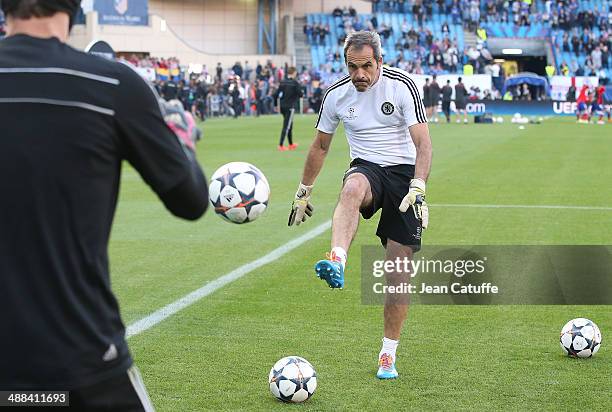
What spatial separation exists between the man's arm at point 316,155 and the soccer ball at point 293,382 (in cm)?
161

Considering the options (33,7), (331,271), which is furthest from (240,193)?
(33,7)

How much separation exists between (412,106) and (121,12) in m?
40.8

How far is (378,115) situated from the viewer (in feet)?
22.8

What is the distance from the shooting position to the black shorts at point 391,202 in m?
6.79

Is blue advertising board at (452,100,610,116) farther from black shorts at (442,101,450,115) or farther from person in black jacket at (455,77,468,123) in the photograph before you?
black shorts at (442,101,450,115)

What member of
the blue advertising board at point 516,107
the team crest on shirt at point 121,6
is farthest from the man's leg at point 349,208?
the blue advertising board at point 516,107

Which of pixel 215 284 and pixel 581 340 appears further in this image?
pixel 215 284

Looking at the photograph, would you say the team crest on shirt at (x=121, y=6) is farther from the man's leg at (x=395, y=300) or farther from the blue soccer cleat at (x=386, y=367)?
the blue soccer cleat at (x=386, y=367)

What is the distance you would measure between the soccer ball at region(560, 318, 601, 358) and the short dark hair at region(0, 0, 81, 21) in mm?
5100

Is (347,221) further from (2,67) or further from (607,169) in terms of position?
(607,169)

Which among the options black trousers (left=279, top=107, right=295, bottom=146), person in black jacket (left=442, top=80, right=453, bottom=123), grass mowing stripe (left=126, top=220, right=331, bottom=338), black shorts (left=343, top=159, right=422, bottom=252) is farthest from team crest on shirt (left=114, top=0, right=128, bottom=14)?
black shorts (left=343, top=159, right=422, bottom=252)

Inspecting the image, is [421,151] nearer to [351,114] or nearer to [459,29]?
[351,114]

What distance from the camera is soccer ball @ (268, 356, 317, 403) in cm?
596

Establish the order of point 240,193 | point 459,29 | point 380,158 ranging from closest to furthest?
point 240,193 < point 380,158 < point 459,29
